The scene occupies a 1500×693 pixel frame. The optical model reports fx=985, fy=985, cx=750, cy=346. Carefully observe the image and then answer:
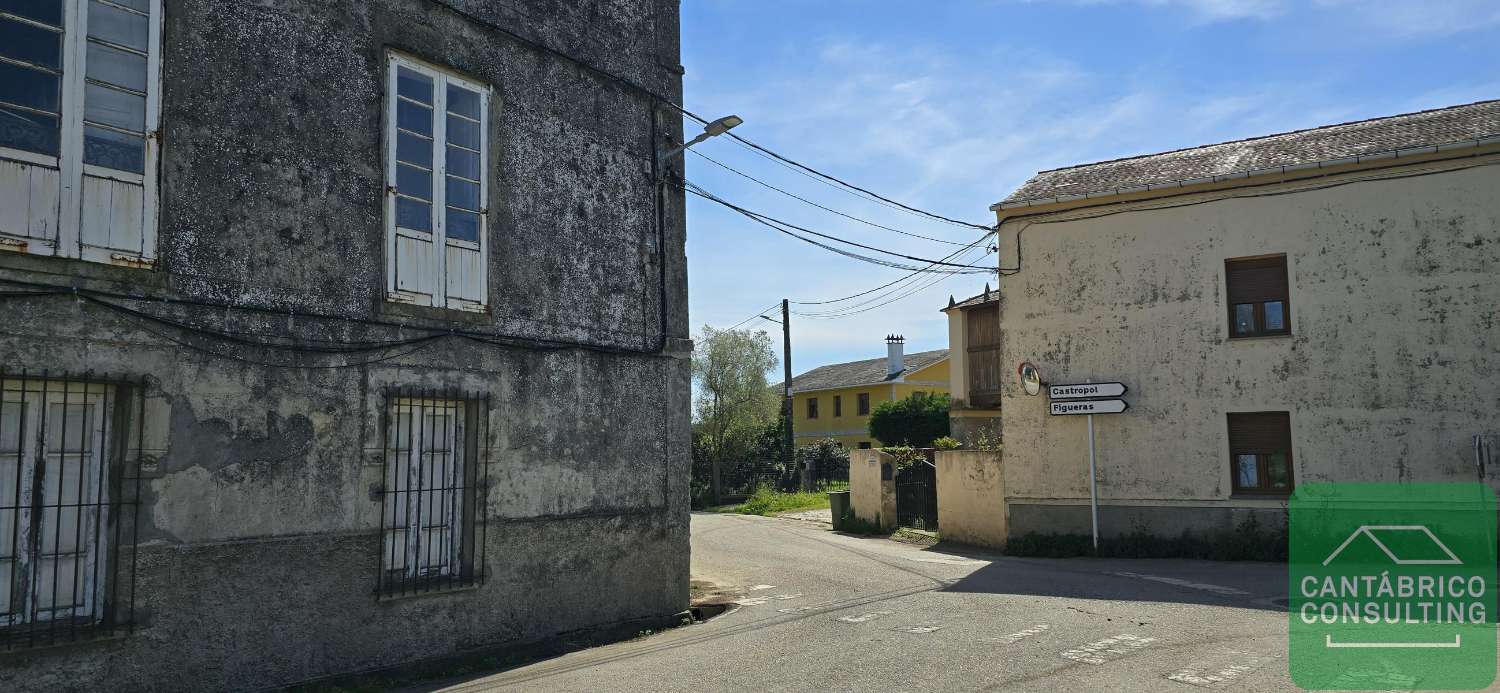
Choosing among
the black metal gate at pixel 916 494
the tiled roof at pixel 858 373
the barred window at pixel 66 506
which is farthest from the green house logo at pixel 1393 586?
the tiled roof at pixel 858 373

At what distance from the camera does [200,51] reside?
719cm

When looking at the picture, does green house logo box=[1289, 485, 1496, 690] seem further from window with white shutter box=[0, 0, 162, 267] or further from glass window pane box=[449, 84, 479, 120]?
window with white shutter box=[0, 0, 162, 267]

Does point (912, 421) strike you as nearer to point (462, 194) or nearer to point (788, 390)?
point (788, 390)

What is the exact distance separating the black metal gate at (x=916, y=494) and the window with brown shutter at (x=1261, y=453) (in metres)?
6.33

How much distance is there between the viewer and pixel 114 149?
6.78m

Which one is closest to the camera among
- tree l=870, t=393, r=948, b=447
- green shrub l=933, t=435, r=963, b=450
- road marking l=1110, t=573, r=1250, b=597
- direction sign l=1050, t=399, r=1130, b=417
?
road marking l=1110, t=573, r=1250, b=597

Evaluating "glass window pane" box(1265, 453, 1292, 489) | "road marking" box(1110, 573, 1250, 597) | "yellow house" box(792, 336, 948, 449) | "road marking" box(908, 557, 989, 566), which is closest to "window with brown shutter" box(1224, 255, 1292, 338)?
"glass window pane" box(1265, 453, 1292, 489)

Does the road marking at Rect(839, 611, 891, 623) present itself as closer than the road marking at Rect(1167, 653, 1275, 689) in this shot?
No

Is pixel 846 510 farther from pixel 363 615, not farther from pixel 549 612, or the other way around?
pixel 363 615

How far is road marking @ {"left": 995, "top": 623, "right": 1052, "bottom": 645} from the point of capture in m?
8.70

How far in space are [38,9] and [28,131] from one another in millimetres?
823

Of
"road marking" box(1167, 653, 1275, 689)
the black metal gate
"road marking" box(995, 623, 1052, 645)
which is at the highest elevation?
the black metal gate

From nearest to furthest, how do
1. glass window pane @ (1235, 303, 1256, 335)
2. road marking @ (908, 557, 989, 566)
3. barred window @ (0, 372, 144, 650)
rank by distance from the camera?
barred window @ (0, 372, 144, 650)
road marking @ (908, 557, 989, 566)
glass window pane @ (1235, 303, 1256, 335)

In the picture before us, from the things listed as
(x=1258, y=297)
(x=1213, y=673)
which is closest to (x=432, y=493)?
(x=1213, y=673)
